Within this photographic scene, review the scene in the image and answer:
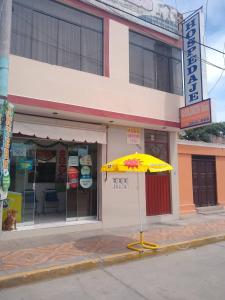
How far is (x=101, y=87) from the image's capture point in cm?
932

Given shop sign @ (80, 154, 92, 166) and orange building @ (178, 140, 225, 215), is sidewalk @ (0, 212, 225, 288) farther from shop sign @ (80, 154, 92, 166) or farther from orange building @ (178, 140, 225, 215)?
shop sign @ (80, 154, 92, 166)

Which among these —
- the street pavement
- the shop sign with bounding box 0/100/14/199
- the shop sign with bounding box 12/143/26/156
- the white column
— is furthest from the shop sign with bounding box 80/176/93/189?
the shop sign with bounding box 0/100/14/199

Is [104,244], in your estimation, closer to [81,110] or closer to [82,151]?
[82,151]

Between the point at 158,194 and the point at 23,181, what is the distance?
16.4 ft

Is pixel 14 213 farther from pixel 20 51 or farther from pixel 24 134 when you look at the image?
pixel 20 51

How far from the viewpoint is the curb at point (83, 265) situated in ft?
16.7

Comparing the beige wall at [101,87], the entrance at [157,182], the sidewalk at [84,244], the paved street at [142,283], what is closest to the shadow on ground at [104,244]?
the sidewalk at [84,244]

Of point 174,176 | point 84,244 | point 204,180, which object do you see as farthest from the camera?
point 204,180

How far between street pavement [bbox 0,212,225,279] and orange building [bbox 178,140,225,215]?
1940mm

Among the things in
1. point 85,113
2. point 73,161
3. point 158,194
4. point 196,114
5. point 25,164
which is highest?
point 196,114

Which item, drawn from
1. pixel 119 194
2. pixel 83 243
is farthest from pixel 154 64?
pixel 83 243

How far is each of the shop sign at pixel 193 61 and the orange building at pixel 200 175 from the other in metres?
2.46

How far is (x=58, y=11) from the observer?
906 centimetres

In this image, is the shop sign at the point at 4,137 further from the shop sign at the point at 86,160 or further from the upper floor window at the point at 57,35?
the shop sign at the point at 86,160
